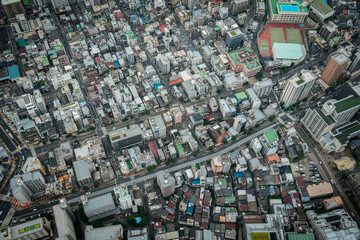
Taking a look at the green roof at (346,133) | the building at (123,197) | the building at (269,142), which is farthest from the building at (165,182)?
the green roof at (346,133)

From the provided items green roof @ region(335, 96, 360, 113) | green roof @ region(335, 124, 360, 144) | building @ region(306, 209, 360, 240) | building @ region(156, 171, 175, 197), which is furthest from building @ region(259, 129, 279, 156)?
building @ region(156, 171, 175, 197)

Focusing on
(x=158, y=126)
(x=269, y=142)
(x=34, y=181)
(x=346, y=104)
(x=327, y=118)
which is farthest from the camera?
(x=158, y=126)

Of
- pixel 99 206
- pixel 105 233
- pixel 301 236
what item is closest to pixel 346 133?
pixel 301 236

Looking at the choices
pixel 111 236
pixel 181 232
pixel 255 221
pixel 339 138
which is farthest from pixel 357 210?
pixel 111 236

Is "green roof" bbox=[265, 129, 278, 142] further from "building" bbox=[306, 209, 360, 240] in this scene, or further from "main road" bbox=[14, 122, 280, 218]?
"building" bbox=[306, 209, 360, 240]

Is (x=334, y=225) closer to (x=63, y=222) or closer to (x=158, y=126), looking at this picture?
(x=158, y=126)

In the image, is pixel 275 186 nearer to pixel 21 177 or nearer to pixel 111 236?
pixel 111 236
